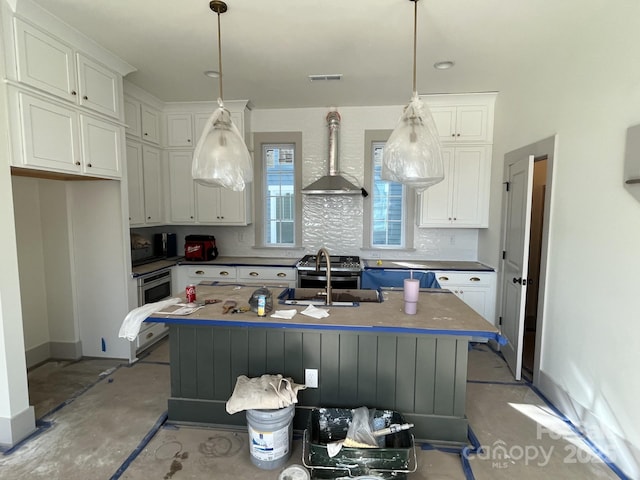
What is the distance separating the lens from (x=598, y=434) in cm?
202

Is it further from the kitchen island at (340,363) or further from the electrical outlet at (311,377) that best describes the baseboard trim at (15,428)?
the electrical outlet at (311,377)

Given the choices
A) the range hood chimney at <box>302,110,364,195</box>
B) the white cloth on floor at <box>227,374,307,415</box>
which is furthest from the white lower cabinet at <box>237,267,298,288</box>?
the white cloth on floor at <box>227,374,307,415</box>

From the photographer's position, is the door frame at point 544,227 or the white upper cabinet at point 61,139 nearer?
the white upper cabinet at point 61,139

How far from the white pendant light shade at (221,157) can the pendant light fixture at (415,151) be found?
2.98 feet

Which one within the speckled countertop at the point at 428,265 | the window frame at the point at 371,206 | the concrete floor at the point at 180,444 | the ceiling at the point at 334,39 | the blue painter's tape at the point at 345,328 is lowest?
the concrete floor at the point at 180,444

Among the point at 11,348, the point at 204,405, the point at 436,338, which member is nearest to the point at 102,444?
the point at 204,405

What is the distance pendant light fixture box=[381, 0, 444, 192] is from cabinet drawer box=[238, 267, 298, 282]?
82.4 inches

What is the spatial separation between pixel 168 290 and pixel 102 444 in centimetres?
188

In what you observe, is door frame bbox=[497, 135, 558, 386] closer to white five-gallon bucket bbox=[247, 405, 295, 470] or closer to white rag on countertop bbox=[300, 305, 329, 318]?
white rag on countertop bbox=[300, 305, 329, 318]

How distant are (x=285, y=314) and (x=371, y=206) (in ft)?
8.22

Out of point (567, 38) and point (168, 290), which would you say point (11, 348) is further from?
point (567, 38)

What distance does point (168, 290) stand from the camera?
3.73m

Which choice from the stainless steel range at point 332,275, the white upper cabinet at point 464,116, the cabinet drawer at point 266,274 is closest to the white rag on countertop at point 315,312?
the stainless steel range at point 332,275

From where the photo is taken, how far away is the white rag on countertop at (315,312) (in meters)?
1.93
